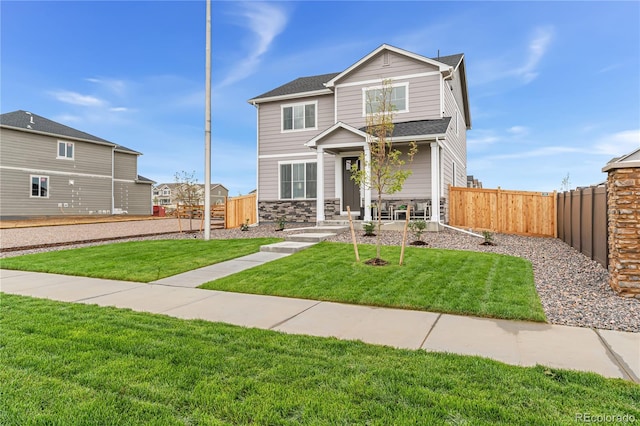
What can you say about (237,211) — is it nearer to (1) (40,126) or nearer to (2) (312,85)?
(2) (312,85)

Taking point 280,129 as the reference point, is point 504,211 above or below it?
below

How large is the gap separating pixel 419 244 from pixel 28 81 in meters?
29.4

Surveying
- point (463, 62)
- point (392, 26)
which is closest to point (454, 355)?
point (392, 26)

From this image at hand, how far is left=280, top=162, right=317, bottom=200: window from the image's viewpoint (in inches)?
658

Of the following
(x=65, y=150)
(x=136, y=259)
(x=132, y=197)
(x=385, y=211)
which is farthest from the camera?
(x=132, y=197)

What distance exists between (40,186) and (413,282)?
97.5ft

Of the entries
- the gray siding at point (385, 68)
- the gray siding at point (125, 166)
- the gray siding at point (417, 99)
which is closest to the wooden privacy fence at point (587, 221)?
the gray siding at point (417, 99)

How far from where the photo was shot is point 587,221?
345 inches

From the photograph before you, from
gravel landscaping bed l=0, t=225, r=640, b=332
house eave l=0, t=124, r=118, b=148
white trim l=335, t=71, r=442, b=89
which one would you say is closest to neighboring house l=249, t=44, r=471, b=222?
white trim l=335, t=71, r=442, b=89

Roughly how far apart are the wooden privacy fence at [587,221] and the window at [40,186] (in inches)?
1253

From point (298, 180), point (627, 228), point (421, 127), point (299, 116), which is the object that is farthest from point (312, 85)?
point (627, 228)

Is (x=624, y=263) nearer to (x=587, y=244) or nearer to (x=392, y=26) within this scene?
(x=587, y=244)

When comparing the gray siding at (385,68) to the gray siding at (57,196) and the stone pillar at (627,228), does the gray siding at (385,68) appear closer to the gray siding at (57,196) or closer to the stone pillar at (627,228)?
the stone pillar at (627,228)

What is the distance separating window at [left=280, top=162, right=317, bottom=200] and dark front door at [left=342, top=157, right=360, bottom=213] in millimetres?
1642
